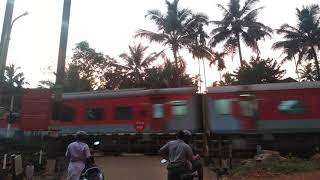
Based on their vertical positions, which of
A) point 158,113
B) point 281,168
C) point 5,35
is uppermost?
point 5,35

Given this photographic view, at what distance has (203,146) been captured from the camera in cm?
1955

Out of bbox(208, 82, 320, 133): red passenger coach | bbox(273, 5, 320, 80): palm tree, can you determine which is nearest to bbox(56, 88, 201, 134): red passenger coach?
bbox(208, 82, 320, 133): red passenger coach

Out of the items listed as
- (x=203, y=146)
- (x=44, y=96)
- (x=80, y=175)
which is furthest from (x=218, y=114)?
(x=80, y=175)

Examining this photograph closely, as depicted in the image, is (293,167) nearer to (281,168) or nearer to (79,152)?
(281,168)

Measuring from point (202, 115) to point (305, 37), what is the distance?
2950 centimetres

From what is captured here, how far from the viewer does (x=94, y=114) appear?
2286 cm

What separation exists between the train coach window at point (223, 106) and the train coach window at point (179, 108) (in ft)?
4.31

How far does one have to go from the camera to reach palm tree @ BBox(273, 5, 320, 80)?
4628 centimetres

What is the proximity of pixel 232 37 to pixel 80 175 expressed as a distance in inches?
1470

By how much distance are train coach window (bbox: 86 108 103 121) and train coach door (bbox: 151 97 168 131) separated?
2.73 m

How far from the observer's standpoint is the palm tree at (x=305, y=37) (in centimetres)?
Result: 4628

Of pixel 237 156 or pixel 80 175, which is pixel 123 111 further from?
pixel 80 175

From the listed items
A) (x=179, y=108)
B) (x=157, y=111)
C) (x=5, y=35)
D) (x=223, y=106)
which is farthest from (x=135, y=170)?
(x=5, y=35)

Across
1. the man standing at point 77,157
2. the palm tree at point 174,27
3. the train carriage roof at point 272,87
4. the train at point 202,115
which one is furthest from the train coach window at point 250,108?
the palm tree at point 174,27
